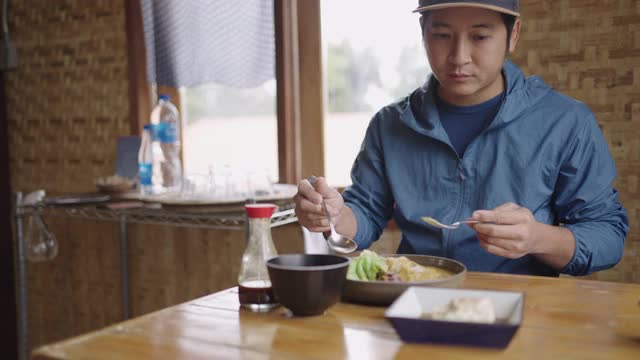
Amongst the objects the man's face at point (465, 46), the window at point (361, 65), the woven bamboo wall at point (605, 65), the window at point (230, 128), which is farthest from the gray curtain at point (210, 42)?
the man's face at point (465, 46)

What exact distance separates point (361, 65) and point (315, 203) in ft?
4.61

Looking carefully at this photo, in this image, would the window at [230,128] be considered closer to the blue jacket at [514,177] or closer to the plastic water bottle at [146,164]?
the plastic water bottle at [146,164]

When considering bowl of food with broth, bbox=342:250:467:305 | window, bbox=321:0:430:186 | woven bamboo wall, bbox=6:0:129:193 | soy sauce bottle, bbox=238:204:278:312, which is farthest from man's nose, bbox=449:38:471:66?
woven bamboo wall, bbox=6:0:129:193

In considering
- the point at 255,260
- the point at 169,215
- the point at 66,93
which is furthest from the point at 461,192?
the point at 66,93

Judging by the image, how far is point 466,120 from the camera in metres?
1.67

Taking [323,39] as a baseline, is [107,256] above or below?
below

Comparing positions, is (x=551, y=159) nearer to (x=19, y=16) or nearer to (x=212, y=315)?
(x=212, y=315)

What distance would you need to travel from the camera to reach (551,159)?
61.9 inches

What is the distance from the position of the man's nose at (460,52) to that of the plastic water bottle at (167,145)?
1467mm

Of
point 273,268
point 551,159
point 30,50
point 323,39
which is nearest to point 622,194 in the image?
point 551,159

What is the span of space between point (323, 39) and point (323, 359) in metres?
2.05

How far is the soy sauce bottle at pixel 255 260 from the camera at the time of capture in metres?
1.10

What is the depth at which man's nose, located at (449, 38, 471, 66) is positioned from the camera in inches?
59.2

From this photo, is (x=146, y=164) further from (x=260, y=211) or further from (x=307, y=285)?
(x=307, y=285)
